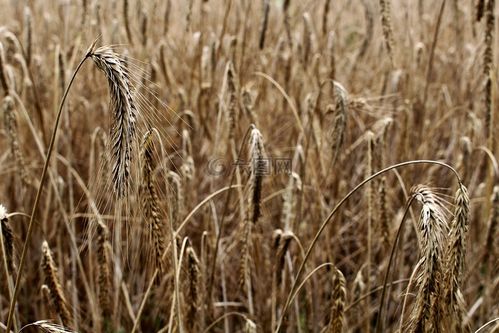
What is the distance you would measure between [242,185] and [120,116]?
779mm

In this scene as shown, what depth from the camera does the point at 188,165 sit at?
77.9 inches

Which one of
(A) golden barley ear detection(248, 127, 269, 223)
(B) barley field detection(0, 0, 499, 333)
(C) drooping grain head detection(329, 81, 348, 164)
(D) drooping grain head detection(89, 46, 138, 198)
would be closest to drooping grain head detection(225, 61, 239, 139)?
(B) barley field detection(0, 0, 499, 333)

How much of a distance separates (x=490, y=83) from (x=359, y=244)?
3.04ft

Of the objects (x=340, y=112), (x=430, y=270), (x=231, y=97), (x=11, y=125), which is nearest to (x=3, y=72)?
(x=11, y=125)

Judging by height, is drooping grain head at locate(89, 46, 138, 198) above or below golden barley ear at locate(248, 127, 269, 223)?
above

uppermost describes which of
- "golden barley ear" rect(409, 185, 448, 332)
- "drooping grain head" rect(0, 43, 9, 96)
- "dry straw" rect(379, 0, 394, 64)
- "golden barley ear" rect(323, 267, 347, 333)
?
"dry straw" rect(379, 0, 394, 64)

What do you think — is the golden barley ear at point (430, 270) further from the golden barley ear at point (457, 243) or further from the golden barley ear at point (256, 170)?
the golden barley ear at point (256, 170)

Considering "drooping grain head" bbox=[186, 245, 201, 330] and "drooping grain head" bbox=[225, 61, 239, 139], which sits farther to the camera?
"drooping grain head" bbox=[225, 61, 239, 139]

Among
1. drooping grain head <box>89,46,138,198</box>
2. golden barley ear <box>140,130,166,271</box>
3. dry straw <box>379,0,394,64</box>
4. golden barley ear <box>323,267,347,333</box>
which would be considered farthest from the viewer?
dry straw <box>379,0,394,64</box>

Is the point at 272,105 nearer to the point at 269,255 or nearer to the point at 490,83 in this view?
the point at 269,255

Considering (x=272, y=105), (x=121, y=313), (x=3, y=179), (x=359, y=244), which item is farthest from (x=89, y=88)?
(x=359, y=244)

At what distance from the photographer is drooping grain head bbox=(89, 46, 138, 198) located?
106 centimetres

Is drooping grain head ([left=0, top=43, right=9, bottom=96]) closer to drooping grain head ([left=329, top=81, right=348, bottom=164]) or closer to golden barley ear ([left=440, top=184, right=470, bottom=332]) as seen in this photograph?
drooping grain head ([left=329, top=81, right=348, bottom=164])

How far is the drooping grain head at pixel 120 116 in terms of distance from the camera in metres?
1.06
